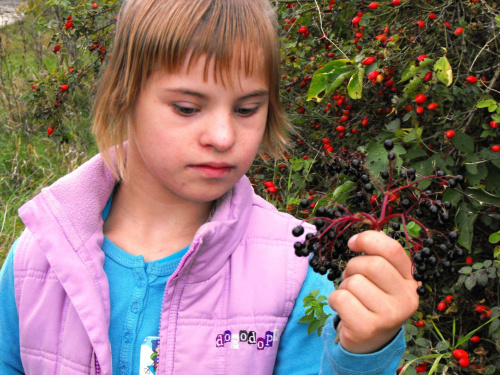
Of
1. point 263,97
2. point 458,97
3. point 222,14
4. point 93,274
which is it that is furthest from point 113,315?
point 458,97

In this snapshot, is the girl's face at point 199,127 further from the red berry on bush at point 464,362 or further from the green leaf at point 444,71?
the red berry on bush at point 464,362

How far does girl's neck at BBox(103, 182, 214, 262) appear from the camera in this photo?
1.67 m

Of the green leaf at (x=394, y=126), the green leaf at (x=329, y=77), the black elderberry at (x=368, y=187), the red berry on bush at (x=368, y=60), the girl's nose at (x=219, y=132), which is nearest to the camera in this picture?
the black elderberry at (x=368, y=187)

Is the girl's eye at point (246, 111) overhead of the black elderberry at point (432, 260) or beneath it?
overhead

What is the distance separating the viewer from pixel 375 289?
1.05m

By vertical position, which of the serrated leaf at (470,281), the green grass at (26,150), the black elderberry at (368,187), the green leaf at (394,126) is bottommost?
the green grass at (26,150)

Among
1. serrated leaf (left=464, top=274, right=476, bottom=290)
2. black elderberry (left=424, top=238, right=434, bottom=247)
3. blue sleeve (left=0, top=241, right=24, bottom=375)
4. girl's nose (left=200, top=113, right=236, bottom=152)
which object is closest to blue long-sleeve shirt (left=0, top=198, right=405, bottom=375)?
blue sleeve (left=0, top=241, right=24, bottom=375)

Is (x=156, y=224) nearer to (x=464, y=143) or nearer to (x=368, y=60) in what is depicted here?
(x=368, y=60)

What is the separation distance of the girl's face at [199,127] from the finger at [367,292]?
49 centimetres

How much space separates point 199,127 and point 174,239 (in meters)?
0.45

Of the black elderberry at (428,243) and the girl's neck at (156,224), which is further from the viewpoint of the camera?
the girl's neck at (156,224)

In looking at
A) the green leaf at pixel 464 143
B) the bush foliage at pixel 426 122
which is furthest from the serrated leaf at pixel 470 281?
the green leaf at pixel 464 143

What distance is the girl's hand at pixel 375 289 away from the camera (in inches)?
40.3

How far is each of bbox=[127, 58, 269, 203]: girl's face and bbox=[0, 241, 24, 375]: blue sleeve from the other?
57 cm
